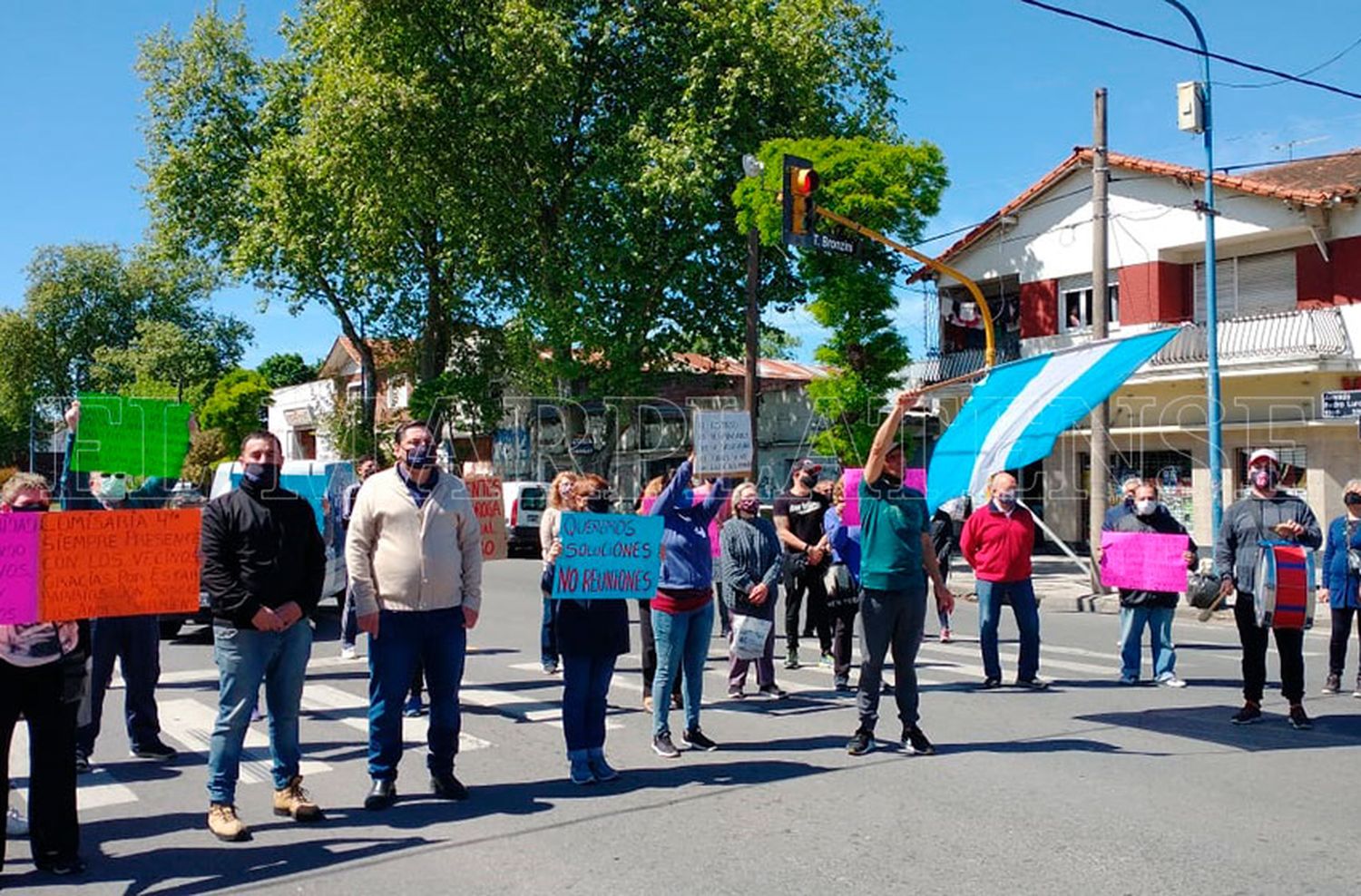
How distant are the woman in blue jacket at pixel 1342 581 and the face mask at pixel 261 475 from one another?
8.40 m

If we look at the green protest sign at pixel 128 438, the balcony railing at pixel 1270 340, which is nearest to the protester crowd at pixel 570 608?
the green protest sign at pixel 128 438

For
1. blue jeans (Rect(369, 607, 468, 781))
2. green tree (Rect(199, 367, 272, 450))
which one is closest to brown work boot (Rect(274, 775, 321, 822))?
blue jeans (Rect(369, 607, 468, 781))

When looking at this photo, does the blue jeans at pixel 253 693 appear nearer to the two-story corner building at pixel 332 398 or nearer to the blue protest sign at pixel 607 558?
the blue protest sign at pixel 607 558

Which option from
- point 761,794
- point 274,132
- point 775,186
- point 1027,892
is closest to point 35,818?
point 761,794

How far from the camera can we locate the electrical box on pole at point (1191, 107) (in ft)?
63.1

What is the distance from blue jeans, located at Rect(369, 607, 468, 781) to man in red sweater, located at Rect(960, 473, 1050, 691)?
17.5ft

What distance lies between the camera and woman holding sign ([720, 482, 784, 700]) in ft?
30.6

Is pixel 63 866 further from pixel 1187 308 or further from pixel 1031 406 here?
pixel 1187 308

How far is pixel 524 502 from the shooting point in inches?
1300

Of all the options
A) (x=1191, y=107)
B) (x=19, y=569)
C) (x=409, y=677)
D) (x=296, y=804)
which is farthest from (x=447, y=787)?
(x=1191, y=107)

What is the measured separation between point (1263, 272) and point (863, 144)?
9000 millimetres

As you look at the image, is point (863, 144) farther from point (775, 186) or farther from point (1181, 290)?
point (1181, 290)

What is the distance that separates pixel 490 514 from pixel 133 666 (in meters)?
3.58

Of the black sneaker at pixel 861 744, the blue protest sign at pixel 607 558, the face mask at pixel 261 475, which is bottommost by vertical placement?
the black sneaker at pixel 861 744
